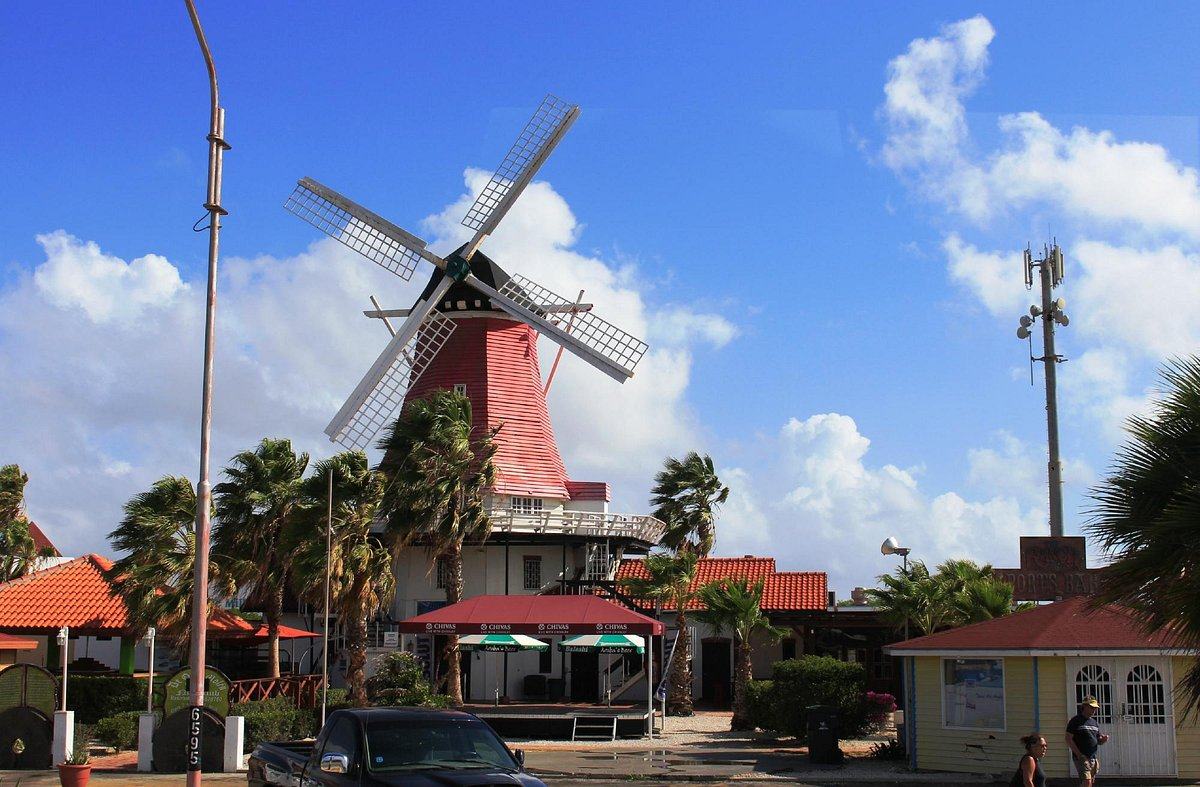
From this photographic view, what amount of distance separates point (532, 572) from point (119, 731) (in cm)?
1703

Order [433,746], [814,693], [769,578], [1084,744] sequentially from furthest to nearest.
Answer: [769,578] → [814,693] → [1084,744] → [433,746]

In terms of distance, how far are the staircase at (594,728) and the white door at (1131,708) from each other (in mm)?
12047

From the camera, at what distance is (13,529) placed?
46656mm

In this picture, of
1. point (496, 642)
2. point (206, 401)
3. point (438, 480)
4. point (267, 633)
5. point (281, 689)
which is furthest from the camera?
point (438, 480)

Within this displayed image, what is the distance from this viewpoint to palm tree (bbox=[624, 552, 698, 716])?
34031 mm

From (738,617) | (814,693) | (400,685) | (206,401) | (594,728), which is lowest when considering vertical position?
(594,728)

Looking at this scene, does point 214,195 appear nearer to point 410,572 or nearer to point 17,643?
point 17,643

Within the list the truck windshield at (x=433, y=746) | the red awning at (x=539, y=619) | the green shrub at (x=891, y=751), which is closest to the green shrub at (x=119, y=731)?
the red awning at (x=539, y=619)

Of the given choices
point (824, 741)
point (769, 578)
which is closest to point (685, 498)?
point (769, 578)

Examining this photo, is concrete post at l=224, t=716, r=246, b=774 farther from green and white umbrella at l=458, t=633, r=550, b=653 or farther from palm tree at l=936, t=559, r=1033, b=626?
palm tree at l=936, t=559, r=1033, b=626

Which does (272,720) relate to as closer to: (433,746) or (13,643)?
(13,643)

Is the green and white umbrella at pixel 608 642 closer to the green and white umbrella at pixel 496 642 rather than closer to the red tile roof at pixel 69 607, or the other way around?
the green and white umbrella at pixel 496 642

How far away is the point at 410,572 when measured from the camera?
40.6m

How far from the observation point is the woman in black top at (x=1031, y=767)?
1224 cm
